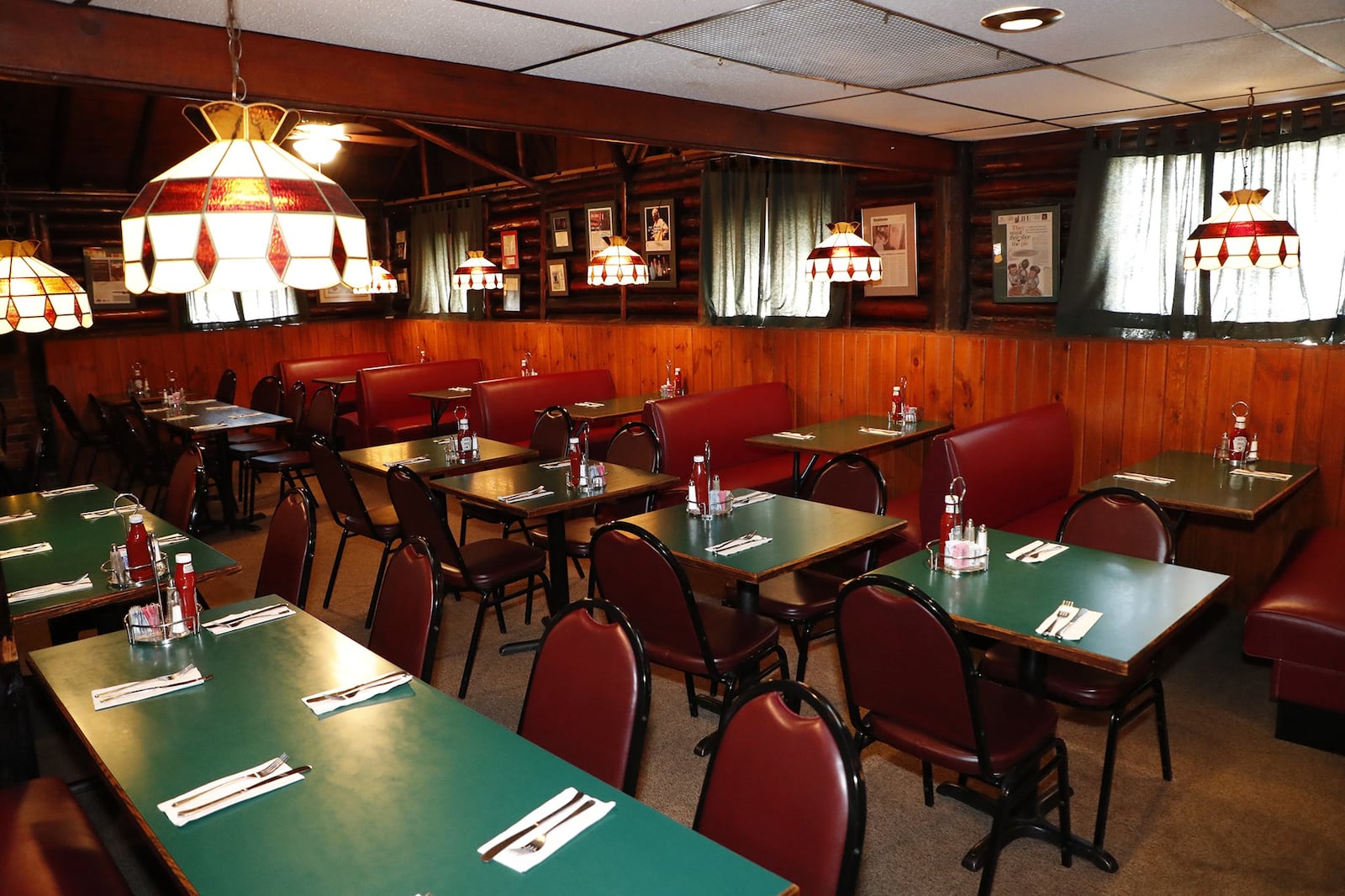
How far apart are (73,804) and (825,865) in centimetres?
214

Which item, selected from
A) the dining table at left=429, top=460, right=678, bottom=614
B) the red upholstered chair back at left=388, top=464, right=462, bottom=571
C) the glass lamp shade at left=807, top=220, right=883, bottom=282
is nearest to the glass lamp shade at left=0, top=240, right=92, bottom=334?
the red upholstered chair back at left=388, top=464, right=462, bottom=571

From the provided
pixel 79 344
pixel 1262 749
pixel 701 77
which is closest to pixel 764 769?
pixel 1262 749

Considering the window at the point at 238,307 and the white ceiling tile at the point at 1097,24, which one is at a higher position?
the white ceiling tile at the point at 1097,24

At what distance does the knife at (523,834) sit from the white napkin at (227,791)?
0.56m

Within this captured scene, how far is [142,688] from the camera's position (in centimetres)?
254

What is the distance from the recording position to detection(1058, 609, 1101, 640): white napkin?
2723 millimetres

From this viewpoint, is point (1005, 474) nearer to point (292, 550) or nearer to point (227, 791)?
point (292, 550)

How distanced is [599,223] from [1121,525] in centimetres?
690

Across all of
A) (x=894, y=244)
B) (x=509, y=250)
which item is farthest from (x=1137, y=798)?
(x=509, y=250)

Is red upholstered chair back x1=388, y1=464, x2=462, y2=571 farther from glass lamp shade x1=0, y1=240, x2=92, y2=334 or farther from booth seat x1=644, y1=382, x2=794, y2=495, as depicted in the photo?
booth seat x1=644, y1=382, x2=794, y2=495

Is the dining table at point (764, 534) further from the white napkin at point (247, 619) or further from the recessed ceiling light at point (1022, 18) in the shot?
the recessed ceiling light at point (1022, 18)

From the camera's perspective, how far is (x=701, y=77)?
4.25 m

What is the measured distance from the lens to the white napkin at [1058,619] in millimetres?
2787

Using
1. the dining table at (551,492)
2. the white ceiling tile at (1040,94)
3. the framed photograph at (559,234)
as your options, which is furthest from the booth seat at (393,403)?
the white ceiling tile at (1040,94)
